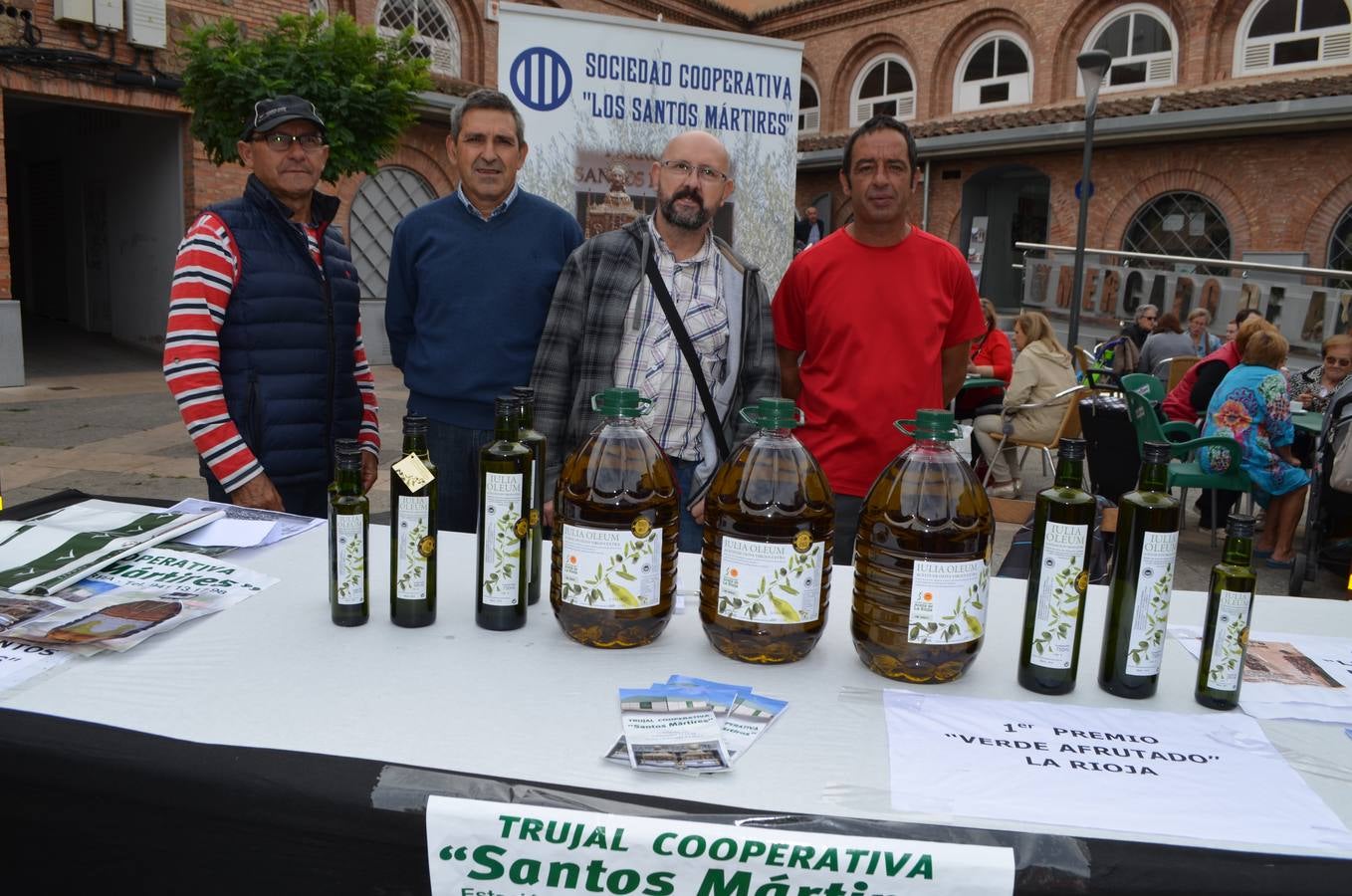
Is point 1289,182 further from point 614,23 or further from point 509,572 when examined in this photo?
point 509,572

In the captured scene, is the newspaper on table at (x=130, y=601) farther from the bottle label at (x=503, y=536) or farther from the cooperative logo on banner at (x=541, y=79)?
the cooperative logo on banner at (x=541, y=79)

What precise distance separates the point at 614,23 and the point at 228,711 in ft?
12.2

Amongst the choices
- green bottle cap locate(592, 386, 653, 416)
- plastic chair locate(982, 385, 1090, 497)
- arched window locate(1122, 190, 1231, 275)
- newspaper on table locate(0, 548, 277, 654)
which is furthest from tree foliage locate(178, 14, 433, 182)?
arched window locate(1122, 190, 1231, 275)

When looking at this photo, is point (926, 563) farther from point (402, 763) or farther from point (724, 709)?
point (402, 763)

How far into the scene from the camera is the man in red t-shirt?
268 cm

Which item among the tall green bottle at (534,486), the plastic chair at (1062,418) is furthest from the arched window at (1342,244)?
the tall green bottle at (534,486)

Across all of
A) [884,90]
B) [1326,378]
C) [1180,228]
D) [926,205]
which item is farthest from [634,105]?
Result: [884,90]

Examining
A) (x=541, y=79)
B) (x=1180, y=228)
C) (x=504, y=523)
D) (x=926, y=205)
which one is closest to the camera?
(x=504, y=523)

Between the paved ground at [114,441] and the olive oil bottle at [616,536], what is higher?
the olive oil bottle at [616,536]

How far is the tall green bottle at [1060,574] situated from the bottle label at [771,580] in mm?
303

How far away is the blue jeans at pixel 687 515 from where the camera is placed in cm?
263

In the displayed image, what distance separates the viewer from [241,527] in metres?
2.04

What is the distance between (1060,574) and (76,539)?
1723 millimetres

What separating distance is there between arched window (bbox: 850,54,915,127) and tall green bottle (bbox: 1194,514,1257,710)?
21.1 meters
